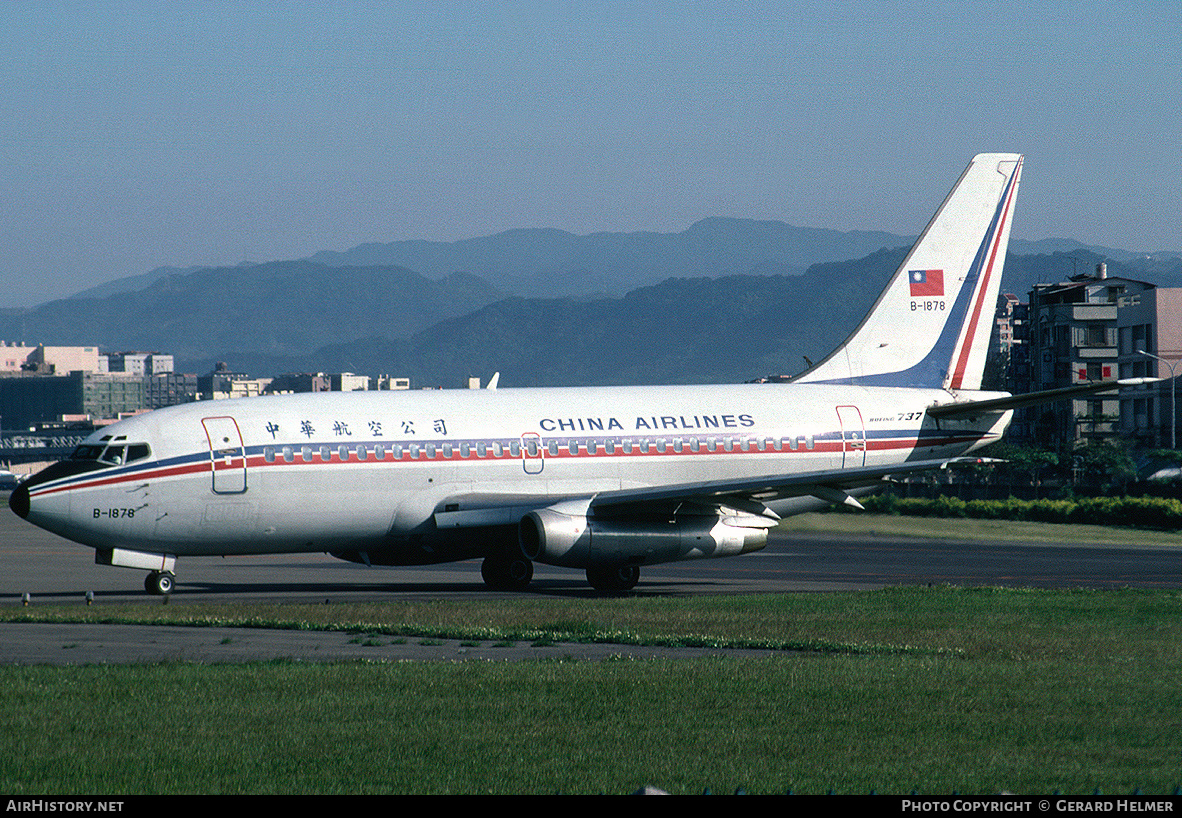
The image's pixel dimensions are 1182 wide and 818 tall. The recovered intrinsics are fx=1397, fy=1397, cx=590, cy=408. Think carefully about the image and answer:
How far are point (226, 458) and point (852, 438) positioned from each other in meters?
17.2

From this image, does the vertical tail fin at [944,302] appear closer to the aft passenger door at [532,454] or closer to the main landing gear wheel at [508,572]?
the aft passenger door at [532,454]

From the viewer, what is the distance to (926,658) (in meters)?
21.2

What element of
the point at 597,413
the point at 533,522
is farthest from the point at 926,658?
the point at 597,413

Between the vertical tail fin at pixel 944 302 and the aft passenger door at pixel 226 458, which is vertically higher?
the vertical tail fin at pixel 944 302

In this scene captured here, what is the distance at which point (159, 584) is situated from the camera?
34.0 metres

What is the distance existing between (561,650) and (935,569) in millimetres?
22166

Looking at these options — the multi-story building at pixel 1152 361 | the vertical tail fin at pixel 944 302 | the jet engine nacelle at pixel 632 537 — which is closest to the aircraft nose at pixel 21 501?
the jet engine nacelle at pixel 632 537

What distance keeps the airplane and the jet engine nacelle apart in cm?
5

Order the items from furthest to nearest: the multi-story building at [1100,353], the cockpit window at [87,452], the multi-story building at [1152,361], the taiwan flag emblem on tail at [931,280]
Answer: the multi-story building at [1100,353], the multi-story building at [1152,361], the taiwan flag emblem on tail at [931,280], the cockpit window at [87,452]

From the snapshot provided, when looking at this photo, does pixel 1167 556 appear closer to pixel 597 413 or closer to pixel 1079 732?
pixel 597 413

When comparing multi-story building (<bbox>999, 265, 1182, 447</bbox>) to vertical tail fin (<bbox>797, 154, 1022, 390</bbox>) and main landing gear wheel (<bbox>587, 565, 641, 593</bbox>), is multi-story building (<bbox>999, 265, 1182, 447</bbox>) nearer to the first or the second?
vertical tail fin (<bbox>797, 154, 1022, 390</bbox>)

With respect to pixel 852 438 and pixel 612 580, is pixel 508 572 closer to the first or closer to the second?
pixel 612 580

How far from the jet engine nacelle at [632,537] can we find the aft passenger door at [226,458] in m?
6.92

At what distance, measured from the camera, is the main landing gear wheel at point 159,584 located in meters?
33.9
